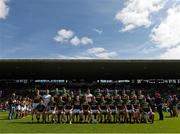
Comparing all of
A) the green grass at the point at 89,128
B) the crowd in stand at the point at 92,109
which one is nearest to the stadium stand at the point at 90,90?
the crowd in stand at the point at 92,109

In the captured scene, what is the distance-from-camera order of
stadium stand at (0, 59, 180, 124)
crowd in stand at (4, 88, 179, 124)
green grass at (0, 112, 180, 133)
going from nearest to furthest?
1. green grass at (0, 112, 180, 133)
2. crowd in stand at (4, 88, 179, 124)
3. stadium stand at (0, 59, 180, 124)

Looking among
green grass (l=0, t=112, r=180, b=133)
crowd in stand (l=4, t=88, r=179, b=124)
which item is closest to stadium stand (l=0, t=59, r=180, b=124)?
crowd in stand (l=4, t=88, r=179, b=124)

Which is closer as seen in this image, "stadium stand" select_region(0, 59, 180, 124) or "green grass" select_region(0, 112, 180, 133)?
"green grass" select_region(0, 112, 180, 133)

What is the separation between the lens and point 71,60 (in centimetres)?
4612

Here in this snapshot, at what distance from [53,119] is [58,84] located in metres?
41.8

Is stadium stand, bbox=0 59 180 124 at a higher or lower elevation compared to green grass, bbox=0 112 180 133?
higher

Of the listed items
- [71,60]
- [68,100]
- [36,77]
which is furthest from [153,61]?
[68,100]

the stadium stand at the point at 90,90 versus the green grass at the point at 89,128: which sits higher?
the stadium stand at the point at 90,90

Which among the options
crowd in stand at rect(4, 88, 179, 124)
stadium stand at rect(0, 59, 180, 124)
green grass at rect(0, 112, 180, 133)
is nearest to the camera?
green grass at rect(0, 112, 180, 133)

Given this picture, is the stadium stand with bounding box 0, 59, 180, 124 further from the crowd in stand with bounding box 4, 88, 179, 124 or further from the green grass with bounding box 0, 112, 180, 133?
the green grass with bounding box 0, 112, 180, 133

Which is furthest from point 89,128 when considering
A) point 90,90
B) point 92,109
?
point 90,90

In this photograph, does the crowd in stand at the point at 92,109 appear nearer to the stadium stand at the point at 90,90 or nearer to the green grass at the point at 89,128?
the stadium stand at the point at 90,90

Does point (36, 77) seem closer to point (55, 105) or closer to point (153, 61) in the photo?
point (153, 61)

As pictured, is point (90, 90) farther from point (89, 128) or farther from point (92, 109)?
point (89, 128)
